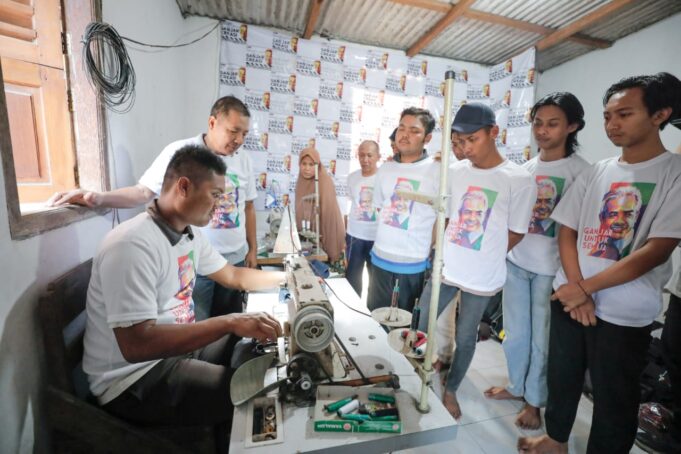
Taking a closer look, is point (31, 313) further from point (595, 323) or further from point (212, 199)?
point (595, 323)

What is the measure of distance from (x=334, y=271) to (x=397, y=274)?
72 cm

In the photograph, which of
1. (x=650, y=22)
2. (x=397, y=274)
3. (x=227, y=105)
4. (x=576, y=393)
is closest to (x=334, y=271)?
(x=397, y=274)

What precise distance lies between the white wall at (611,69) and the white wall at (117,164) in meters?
4.57

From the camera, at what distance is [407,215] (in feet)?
6.78

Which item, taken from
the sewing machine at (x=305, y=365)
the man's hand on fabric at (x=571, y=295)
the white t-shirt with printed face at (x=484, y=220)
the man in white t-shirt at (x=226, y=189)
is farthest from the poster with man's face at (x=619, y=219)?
the man in white t-shirt at (x=226, y=189)

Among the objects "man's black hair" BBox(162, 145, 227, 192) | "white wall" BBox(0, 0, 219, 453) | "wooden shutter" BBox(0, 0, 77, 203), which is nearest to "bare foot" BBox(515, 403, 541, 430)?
"man's black hair" BBox(162, 145, 227, 192)

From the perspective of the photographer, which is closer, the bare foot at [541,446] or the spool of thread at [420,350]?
the spool of thread at [420,350]

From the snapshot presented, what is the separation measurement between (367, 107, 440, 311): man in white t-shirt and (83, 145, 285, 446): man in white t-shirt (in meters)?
Result: 1.19

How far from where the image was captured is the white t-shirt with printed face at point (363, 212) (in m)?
2.71

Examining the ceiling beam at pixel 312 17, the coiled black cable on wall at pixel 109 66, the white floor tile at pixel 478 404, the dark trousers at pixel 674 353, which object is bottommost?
the white floor tile at pixel 478 404

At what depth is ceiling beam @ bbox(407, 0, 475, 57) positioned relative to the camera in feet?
10.0

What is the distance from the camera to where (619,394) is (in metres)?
1.33

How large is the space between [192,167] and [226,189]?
798 millimetres

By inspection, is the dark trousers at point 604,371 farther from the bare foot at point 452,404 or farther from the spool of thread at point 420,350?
the spool of thread at point 420,350
